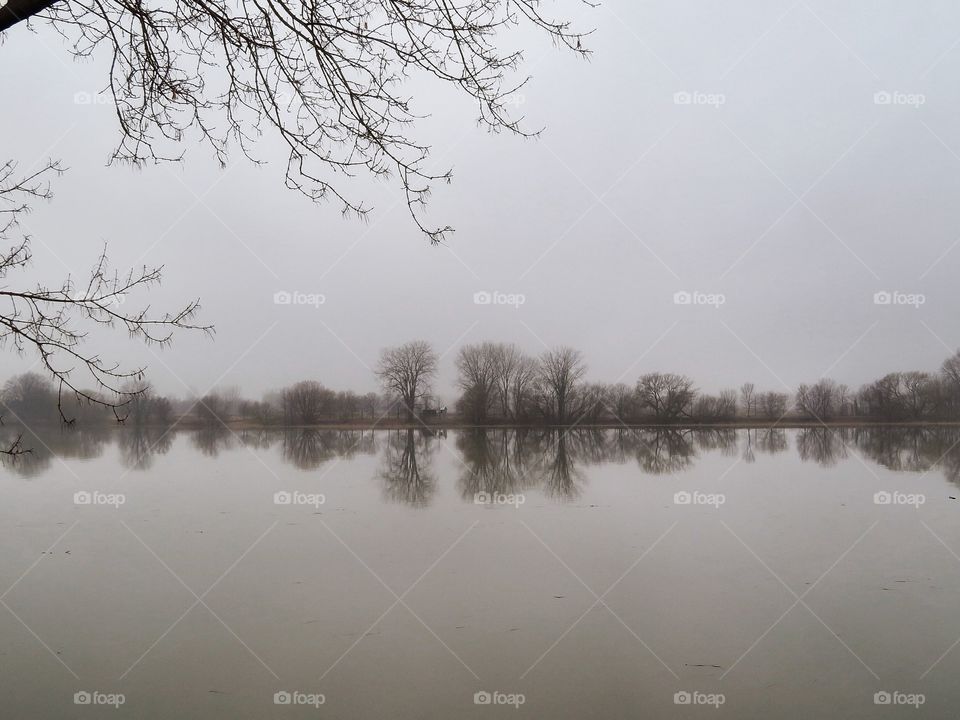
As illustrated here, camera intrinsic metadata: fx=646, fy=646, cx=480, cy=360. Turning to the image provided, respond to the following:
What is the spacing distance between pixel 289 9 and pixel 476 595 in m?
4.41

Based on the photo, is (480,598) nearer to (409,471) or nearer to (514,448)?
(409,471)

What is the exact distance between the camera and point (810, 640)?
463 centimetres

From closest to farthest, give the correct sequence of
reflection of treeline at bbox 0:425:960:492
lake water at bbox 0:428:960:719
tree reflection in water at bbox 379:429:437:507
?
lake water at bbox 0:428:960:719 < tree reflection in water at bbox 379:429:437:507 < reflection of treeline at bbox 0:425:960:492

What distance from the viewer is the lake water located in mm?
3959

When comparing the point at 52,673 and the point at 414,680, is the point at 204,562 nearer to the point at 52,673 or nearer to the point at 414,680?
the point at 52,673

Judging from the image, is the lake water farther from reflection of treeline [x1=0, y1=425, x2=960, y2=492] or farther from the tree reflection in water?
reflection of treeline [x1=0, y1=425, x2=960, y2=492]

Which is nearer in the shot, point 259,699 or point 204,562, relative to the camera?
point 259,699

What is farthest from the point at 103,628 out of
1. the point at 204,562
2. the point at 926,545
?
the point at 926,545

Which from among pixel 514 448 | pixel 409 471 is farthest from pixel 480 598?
pixel 514 448

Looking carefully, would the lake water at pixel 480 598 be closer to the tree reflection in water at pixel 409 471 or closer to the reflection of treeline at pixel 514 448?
the tree reflection in water at pixel 409 471

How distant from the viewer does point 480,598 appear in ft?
17.5

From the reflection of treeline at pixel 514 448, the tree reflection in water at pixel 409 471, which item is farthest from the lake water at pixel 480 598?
the reflection of treeline at pixel 514 448

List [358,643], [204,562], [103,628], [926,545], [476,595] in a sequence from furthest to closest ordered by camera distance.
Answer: [926,545]
[204,562]
[476,595]
[103,628]
[358,643]

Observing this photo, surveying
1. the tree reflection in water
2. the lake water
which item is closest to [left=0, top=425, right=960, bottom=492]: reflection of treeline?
the tree reflection in water
